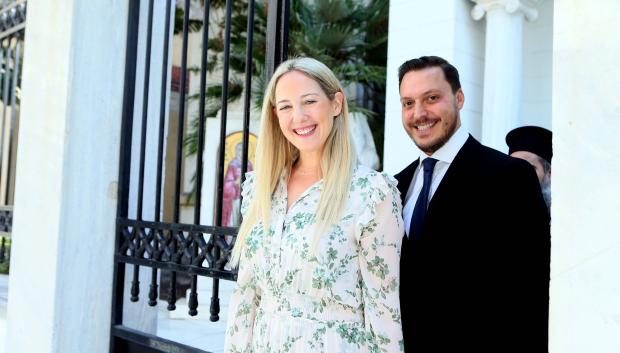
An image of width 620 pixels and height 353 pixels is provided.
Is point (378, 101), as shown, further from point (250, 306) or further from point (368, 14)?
point (250, 306)

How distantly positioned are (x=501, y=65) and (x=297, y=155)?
463 centimetres

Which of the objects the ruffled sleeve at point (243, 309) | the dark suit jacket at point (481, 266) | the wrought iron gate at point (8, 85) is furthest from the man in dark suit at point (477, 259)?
the wrought iron gate at point (8, 85)

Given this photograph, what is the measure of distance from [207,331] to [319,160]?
2.06 metres

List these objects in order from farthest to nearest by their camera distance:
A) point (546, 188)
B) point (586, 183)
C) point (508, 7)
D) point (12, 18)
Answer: point (508, 7) < point (12, 18) < point (546, 188) < point (586, 183)

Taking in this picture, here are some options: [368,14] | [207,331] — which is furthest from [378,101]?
[207,331]

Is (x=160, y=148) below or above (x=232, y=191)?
above

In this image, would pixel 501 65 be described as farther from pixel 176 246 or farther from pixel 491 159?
pixel 491 159

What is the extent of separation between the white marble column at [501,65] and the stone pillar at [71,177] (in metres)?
4.03

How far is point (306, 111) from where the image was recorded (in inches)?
71.3

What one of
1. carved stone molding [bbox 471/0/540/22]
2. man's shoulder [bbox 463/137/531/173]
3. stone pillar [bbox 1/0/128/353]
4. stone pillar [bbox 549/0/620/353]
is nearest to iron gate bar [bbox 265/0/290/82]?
man's shoulder [bbox 463/137/531/173]

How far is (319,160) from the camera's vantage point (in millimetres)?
1877

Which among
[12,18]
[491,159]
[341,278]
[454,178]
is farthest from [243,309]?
[12,18]

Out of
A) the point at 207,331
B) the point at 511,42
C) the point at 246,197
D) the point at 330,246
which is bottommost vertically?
the point at 207,331

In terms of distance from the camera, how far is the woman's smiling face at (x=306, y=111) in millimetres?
1812
